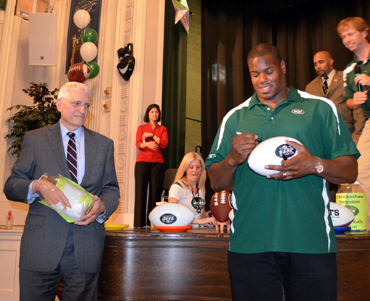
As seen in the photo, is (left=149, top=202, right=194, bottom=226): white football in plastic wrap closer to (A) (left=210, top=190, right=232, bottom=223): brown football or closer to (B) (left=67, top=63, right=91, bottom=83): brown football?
(A) (left=210, top=190, right=232, bottom=223): brown football

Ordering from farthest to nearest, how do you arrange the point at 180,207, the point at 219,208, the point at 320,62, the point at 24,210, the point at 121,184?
1. the point at 24,210
2. the point at 121,184
3. the point at 320,62
4. the point at 219,208
5. the point at 180,207

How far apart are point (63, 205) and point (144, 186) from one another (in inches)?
145

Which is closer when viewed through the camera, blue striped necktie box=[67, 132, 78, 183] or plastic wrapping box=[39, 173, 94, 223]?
plastic wrapping box=[39, 173, 94, 223]

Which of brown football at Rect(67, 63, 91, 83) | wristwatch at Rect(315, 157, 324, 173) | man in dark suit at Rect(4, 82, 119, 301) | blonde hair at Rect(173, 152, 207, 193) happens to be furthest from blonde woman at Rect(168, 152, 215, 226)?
brown football at Rect(67, 63, 91, 83)

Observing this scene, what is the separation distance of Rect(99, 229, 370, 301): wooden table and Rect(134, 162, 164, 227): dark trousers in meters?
3.34

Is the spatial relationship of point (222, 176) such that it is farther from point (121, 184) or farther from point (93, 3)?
point (93, 3)

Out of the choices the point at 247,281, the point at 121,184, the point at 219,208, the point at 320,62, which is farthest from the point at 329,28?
the point at 247,281

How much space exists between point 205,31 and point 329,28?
2.14 m

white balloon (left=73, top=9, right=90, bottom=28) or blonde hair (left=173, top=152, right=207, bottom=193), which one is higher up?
white balloon (left=73, top=9, right=90, bottom=28)

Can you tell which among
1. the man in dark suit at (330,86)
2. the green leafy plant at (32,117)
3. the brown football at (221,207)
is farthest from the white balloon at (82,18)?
the brown football at (221,207)

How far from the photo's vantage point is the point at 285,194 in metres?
1.30

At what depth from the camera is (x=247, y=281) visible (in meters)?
1.27

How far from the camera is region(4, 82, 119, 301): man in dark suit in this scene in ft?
5.90

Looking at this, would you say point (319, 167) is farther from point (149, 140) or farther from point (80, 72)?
point (80, 72)
